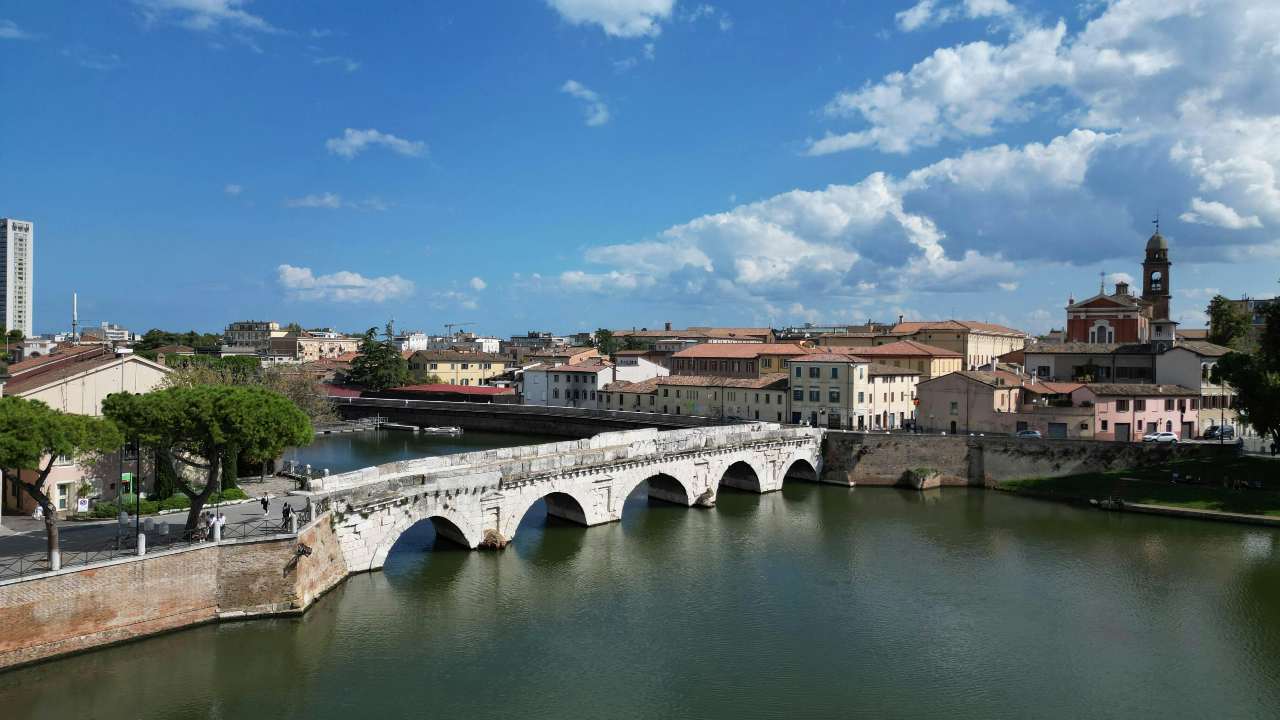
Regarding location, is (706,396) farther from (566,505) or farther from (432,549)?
(432,549)

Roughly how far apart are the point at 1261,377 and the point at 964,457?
17651 mm

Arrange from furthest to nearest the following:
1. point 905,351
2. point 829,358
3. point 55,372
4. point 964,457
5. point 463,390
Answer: point 463,390 → point 905,351 → point 829,358 → point 964,457 → point 55,372

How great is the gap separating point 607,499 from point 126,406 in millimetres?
22857

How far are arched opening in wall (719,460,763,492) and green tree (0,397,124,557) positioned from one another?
37297mm

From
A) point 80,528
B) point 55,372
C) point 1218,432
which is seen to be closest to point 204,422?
point 80,528

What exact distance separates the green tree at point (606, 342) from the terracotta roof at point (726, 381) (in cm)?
6081

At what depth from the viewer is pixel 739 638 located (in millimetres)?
29203

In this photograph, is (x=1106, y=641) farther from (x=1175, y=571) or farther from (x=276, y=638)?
(x=276, y=638)

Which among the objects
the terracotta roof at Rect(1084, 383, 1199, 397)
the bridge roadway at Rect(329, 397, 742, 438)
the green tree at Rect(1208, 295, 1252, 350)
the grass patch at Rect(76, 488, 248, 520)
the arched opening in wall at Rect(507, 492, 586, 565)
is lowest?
the arched opening in wall at Rect(507, 492, 586, 565)

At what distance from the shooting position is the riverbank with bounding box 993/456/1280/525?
4697 cm

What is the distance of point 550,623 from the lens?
3016cm

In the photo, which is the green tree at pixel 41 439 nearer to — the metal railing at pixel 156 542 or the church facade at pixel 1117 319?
the metal railing at pixel 156 542

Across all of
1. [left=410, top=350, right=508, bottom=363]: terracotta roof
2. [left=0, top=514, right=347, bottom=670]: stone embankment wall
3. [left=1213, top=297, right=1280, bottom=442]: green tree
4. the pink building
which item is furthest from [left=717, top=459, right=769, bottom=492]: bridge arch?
[left=410, top=350, right=508, bottom=363]: terracotta roof

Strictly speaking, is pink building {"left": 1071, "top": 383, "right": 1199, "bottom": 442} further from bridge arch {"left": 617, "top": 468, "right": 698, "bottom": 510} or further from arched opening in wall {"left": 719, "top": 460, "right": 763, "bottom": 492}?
bridge arch {"left": 617, "top": 468, "right": 698, "bottom": 510}
